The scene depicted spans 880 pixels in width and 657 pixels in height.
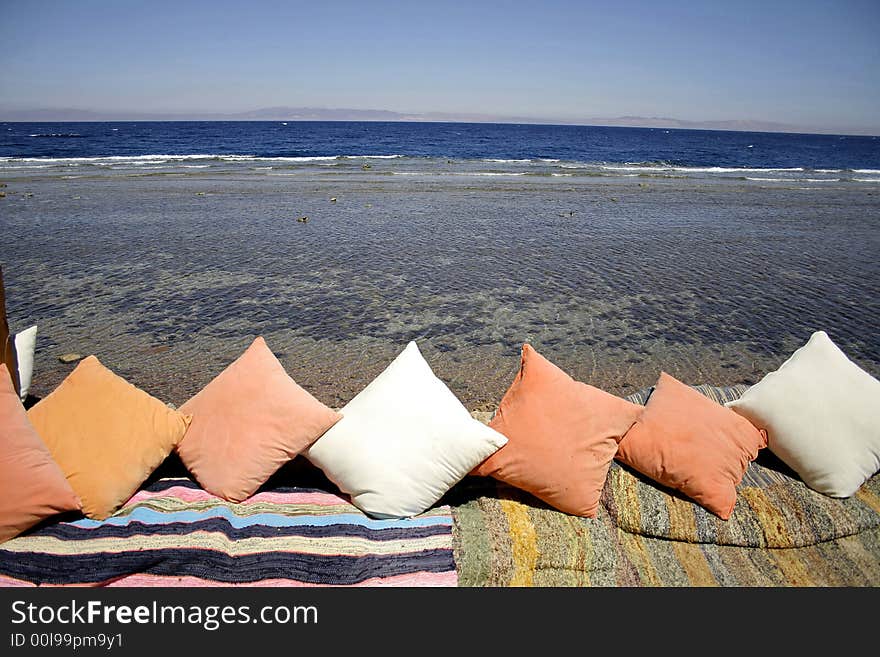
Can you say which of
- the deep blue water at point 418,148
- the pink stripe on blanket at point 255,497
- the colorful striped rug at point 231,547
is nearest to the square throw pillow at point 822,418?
the colorful striped rug at point 231,547

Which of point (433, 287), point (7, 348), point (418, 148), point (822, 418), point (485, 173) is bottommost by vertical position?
point (433, 287)

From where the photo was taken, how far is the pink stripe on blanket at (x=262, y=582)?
2145mm

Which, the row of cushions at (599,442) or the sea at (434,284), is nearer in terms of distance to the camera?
the row of cushions at (599,442)

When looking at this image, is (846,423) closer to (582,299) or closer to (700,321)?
(700,321)

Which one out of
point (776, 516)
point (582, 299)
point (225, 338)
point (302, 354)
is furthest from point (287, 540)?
point (582, 299)

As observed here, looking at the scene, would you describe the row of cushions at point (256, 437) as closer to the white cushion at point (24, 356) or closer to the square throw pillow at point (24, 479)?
the square throw pillow at point (24, 479)

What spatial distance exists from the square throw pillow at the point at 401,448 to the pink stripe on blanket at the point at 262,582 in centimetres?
39

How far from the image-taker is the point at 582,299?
6.64 metres

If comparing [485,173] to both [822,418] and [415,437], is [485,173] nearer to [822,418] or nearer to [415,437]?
[822,418]

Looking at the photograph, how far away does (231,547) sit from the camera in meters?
2.32

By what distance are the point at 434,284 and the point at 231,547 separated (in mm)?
5144

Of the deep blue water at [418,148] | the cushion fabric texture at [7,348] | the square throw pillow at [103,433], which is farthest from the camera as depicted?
the deep blue water at [418,148]

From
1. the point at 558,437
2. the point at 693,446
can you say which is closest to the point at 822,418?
the point at 693,446

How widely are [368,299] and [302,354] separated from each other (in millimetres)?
1685
